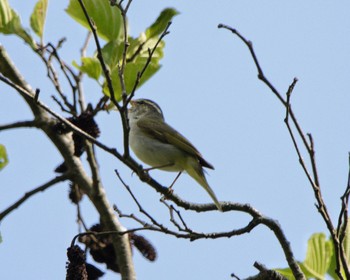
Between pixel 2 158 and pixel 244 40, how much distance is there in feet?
6.85

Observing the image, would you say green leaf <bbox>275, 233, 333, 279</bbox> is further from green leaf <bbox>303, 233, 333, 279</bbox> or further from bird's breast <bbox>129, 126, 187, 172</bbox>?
bird's breast <bbox>129, 126, 187, 172</bbox>

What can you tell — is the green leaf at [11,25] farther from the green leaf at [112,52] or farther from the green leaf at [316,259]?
the green leaf at [316,259]

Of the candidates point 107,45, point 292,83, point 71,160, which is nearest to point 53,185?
point 71,160

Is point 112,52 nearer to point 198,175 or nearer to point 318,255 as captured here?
point 198,175

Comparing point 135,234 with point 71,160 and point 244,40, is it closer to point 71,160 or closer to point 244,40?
point 71,160

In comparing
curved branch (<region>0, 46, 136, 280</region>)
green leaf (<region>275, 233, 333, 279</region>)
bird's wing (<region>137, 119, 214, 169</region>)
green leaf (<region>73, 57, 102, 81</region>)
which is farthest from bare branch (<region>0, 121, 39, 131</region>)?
green leaf (<region>275, 233, 333, 279</region>)

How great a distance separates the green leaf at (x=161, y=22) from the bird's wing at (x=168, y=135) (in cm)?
89

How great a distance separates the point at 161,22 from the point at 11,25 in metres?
1.08

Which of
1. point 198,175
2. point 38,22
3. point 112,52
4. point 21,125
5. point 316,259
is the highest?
point 38,22

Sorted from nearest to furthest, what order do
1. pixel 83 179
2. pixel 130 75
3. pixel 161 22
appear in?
pixel 130 75 → pixel 83 179 → pixel 161 22

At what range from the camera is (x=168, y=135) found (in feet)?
18.2

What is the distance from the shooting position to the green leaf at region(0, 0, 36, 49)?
182 inches

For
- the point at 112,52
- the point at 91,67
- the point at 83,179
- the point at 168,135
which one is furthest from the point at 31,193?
the point at 168,135

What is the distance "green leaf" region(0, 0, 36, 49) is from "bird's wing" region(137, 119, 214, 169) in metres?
1.34
